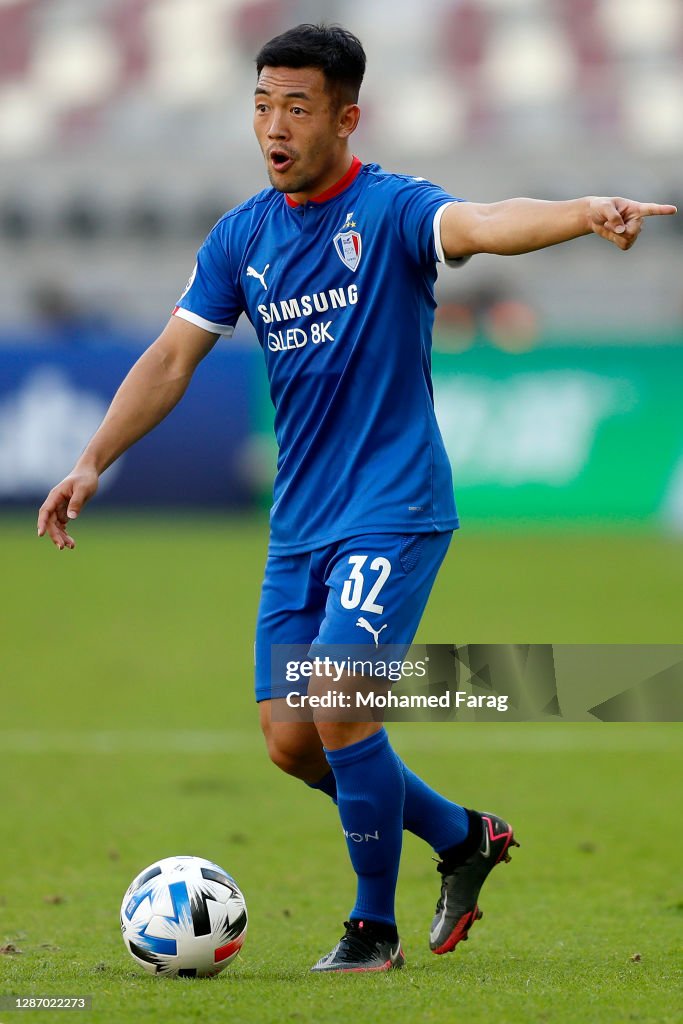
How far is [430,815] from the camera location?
472cm

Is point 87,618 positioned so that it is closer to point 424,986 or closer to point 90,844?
point 90,844

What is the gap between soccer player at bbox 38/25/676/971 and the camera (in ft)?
14.2

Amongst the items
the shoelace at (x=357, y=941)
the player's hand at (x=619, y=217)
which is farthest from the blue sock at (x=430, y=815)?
the player's hand at (x=619, y=217)

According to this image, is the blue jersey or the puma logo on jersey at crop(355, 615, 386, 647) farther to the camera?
the blue jersey

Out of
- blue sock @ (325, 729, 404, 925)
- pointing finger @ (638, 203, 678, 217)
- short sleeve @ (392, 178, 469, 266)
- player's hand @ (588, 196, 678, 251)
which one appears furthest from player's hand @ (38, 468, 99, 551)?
pointing finger @ (638, 203, 678, 217)

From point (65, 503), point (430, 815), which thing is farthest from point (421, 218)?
point (430, 815)

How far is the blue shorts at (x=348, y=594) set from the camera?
4.27 metres

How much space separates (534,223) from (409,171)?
31.1m

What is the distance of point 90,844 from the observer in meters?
6.37

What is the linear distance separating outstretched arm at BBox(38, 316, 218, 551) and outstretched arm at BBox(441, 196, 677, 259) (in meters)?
1.01

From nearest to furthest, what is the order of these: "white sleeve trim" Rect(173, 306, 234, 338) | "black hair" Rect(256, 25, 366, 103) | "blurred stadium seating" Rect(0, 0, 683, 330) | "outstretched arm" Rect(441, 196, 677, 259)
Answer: "outstretched arm" Rect(441, 196, 677, 259) → "black hair" Rect(256, 25, 366, 103) → "white sleeve trim" Rect(173, 306, 234, 338) → "blurred stadium seating" Rect(0, 0, 683, 330)

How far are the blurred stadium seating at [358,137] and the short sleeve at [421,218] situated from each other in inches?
945

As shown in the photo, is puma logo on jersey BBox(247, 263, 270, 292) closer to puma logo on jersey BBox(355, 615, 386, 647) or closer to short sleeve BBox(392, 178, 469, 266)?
short sleeve BBox(392, 178, 469, 266)

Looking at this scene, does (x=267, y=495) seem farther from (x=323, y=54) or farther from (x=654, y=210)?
(x=654, y=210)
